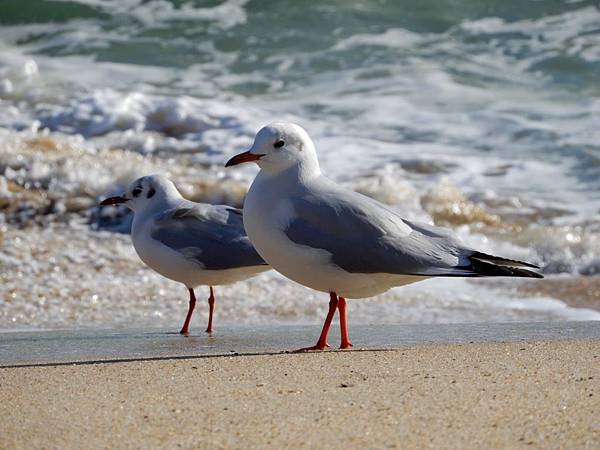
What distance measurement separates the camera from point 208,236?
5.70 metres

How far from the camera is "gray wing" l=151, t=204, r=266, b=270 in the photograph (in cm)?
561

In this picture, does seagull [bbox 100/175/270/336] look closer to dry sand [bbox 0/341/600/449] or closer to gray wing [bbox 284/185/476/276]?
gray wing [bbox 284/185/476/276]

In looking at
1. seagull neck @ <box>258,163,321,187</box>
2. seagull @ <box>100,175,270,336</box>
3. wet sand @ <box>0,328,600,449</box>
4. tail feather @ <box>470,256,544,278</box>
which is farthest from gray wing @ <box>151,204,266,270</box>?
tail feather @ <box>470,256,544,278</box>

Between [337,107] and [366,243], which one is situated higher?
[337,107]

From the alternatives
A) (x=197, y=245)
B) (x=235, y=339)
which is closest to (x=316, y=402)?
(x=235, y=339)

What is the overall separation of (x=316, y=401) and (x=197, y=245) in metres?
2.41

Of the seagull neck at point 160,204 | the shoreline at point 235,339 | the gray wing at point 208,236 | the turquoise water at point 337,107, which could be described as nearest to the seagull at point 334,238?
the shoreline at point 235,339

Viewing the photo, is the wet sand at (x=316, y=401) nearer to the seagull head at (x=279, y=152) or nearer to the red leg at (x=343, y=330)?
the red leg at (x=343, y=330)

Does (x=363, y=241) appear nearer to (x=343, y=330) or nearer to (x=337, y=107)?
(x=343, y=330)

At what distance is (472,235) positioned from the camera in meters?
8.61

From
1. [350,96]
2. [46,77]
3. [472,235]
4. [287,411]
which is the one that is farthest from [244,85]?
[287,411]

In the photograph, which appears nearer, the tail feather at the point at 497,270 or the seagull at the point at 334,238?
the tail feather at the point at 497,270

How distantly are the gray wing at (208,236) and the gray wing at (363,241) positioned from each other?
1.11m

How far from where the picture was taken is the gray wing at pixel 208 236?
5.61 metres
